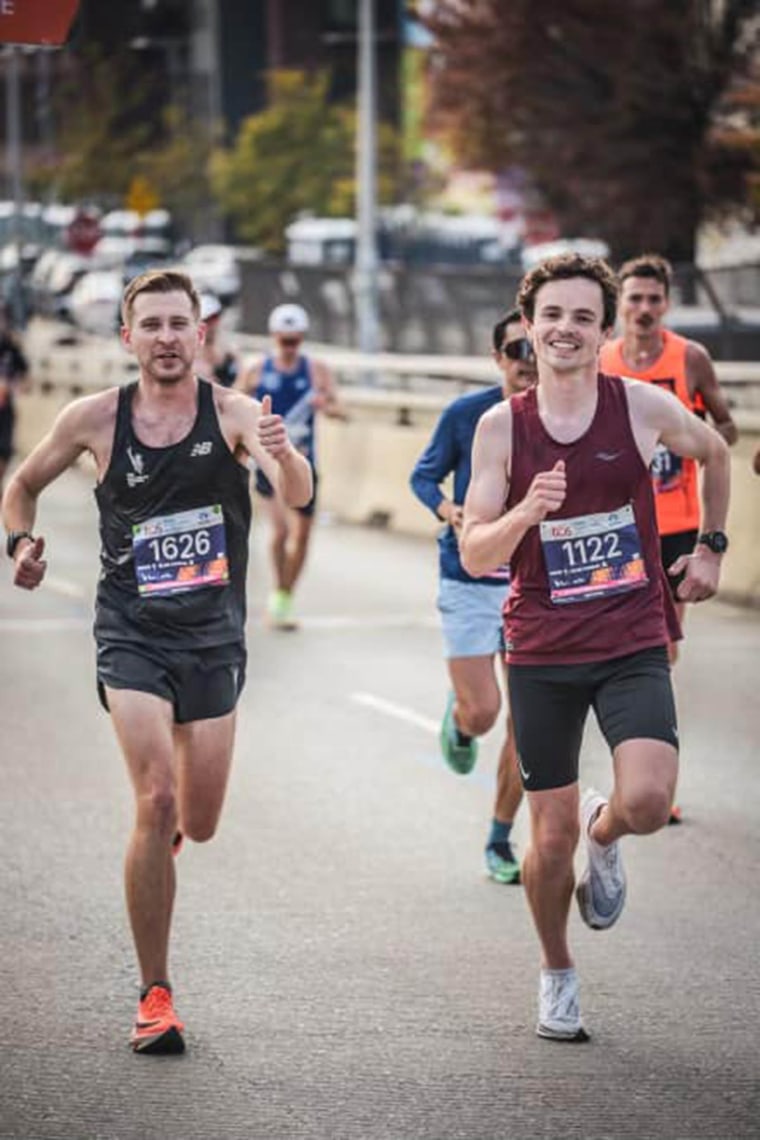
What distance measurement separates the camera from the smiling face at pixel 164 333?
6719mm

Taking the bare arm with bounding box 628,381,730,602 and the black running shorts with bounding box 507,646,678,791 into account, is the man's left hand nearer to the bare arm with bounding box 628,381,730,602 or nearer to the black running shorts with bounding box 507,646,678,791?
the bare arm with bounding box 628,381,730,602

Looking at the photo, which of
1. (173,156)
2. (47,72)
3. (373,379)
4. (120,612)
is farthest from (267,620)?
(47,72)

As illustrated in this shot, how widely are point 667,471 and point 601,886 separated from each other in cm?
334

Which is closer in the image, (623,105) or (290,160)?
(623,105)

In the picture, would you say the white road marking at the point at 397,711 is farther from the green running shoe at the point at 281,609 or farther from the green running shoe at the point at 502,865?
the green running shoe at the point at 502,865

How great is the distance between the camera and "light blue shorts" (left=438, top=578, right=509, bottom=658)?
8.85 m

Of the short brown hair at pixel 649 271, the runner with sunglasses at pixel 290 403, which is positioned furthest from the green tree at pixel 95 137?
the short brown hair at pixel 649 271

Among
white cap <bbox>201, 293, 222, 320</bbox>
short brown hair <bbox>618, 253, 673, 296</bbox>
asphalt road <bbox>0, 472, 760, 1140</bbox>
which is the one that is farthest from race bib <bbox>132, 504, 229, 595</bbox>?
white cap <bbox>201, 293, 222, 320</bbox>

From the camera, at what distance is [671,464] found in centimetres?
976

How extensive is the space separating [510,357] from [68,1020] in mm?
2771

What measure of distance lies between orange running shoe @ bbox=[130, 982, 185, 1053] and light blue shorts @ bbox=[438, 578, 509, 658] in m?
2.62

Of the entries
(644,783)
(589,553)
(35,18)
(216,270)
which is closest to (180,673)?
(589,553)

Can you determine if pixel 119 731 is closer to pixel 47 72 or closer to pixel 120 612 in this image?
pixel 120 612

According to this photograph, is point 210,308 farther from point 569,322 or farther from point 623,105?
point 623,105
